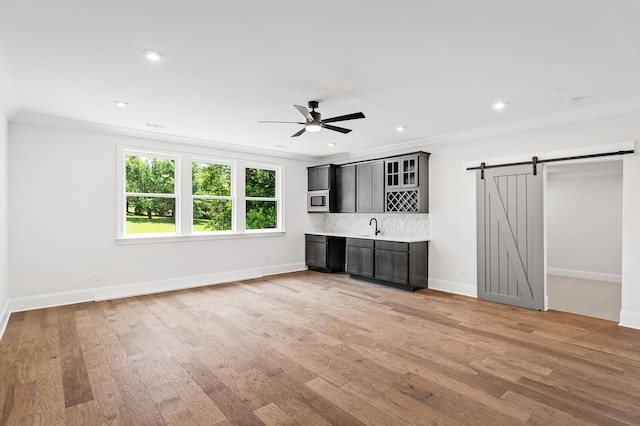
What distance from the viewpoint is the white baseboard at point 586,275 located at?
6.43 metres

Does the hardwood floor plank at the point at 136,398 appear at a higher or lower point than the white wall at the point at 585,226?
lower

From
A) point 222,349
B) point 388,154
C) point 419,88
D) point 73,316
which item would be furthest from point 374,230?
point 73,316

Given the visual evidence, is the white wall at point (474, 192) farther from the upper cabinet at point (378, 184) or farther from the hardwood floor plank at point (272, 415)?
the hardwood floor plank at point (272, 415)

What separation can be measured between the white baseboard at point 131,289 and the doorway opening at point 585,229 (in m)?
5.48

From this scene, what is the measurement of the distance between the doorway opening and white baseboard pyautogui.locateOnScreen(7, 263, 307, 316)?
548 centimetres

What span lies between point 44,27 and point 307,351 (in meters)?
3.35

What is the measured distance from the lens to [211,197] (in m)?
6.39

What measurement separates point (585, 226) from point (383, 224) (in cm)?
410

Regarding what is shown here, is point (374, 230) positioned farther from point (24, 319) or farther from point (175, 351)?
point (24, 319)

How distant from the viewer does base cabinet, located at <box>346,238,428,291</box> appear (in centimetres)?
566

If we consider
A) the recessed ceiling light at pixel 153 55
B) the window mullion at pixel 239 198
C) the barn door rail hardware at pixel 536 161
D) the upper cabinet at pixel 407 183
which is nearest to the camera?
the recessed ceiling light at pixel 153 55

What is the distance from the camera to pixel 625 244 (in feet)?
13.2

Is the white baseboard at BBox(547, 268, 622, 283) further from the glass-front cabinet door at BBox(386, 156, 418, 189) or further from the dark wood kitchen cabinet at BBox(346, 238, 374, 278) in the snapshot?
the dark wood kitchen cabinet at BBox(346, 238, 374, 278)

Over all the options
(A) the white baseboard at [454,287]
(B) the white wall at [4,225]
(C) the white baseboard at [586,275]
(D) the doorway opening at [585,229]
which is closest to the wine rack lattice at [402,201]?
(A) the white baseboard at [454,287]
